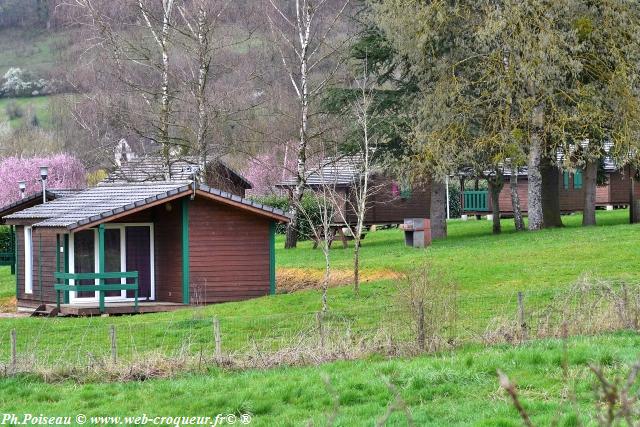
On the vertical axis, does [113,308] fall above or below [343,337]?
below

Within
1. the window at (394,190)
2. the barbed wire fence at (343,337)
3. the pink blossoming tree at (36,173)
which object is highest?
the pink blossoming tree at (36,173)

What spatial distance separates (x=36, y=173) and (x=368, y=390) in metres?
69.6

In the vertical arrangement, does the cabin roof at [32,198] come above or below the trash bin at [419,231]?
above

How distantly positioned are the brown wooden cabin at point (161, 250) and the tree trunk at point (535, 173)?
12.0m

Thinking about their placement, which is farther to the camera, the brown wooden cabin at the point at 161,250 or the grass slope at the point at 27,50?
the grass slope at the point at 27,50

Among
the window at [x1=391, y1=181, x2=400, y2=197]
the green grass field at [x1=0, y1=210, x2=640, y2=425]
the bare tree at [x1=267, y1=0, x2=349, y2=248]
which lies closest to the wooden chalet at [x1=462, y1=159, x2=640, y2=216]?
the window at [x1=391, y1=181, x2=400, y2=197]

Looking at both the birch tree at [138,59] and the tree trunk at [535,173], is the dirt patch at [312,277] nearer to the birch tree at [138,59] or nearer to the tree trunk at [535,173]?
the birch tree at [138,59]

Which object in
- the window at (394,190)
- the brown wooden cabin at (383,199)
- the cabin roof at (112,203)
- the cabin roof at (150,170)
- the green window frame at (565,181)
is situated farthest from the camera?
the green window frame at (565,181)

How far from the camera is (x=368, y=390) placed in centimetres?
1167

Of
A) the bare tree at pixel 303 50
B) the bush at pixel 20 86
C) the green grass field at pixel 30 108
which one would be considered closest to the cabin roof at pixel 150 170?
the bare tree at pixel 303 50

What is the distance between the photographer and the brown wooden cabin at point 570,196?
180ft

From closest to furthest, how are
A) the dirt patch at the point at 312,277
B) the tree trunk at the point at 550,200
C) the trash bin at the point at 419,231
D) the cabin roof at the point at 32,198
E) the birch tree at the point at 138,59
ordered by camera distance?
the dirt patch at the point at 312,277 < the cabin roof at the point at 32,198 < the trash bin at the point at 419,231 < the birch tree at the point at 138,59 < the tree trunk at the point at 550,200

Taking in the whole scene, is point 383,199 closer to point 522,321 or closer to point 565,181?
point 565,181

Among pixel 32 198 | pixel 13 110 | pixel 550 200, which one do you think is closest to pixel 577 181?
pixel 550 200
